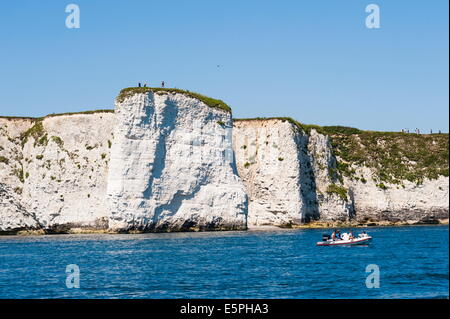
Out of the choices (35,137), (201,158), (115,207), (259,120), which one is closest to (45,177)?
(35,137)

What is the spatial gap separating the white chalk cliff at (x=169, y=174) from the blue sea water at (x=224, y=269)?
1732 centimetres

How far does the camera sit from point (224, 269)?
1409 inches

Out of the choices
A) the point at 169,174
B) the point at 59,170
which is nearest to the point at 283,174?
the point at 169,174

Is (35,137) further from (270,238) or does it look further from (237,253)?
(237,253)

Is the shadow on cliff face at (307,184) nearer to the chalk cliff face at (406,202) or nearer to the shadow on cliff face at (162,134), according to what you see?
the chalk cliff face at (406,202)

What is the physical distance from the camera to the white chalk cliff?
7125 cm

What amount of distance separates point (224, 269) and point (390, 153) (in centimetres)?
6515

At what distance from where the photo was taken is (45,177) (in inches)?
3007

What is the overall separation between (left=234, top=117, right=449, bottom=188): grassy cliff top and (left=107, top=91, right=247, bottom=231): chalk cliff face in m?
18.2

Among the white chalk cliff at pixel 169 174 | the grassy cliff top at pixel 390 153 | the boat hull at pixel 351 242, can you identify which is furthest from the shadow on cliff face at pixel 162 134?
the boat hull at pixel 351 242

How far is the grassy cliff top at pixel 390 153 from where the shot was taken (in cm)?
9200

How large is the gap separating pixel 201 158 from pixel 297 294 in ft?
159

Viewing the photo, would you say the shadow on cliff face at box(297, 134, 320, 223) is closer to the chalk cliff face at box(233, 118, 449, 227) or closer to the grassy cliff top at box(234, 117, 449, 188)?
the chalk cliff face at box(233, 118, 449, 227)

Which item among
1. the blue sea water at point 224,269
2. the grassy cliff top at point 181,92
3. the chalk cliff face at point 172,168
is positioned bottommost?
the blue sea water at point 224,269
